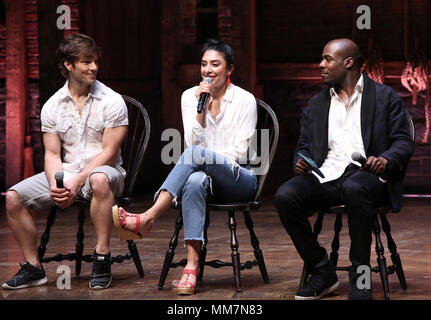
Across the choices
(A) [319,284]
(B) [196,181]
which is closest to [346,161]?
(A) [319,284]

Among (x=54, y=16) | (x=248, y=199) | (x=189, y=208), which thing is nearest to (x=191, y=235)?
(x=189, y=208)

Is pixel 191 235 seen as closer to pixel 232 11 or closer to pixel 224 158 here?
pixel 224 158

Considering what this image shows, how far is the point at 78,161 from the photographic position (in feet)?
13.7

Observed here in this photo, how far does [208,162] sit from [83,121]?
2.32 ft

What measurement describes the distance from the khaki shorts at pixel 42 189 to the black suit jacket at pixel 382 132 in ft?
2.87

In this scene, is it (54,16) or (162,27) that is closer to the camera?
(54,16)

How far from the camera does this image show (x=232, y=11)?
8.21 m

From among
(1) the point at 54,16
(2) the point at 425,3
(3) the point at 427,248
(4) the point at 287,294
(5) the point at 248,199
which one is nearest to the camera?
(4) the point at 287,294

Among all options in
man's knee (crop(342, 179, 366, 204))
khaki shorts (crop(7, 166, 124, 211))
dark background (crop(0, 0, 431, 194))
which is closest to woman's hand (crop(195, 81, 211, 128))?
khaki shorts (crop(7, 166, 124, 211))

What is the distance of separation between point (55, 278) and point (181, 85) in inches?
175

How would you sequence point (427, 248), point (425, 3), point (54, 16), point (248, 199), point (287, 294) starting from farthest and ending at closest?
point (425, 3) < point (54, 16) < point (427, 248) < point (248, 199) < point (287, 294)

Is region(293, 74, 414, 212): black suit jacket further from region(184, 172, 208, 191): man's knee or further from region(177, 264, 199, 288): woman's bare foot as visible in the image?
region(177, 264, 199, 288): woman's bare foot

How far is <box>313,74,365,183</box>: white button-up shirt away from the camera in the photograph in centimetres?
384

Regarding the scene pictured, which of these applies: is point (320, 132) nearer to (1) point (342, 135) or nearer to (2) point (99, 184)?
(1) point (342, 135)
